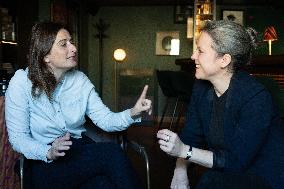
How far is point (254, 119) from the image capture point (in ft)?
4.74

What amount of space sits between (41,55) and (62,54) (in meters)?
0.10

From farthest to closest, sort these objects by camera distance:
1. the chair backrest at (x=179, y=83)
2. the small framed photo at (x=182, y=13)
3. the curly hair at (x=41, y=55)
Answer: the small framed photo at (x=182, y=13) → the chair backrest at (x=179, y=83) → the curly hair at (x=41, y=55)

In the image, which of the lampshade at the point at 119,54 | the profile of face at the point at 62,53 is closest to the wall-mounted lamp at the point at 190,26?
the lampshade at the point at 119,54

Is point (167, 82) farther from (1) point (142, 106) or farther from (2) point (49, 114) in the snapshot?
(2) point (49, 114)

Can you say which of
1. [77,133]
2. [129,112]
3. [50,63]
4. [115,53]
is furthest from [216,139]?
[115,53]

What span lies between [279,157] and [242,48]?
45cm

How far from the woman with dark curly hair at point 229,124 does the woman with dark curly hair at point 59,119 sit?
1.01 ft

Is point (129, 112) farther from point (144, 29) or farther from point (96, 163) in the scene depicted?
point (144, 29)

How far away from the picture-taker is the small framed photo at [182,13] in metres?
7.12

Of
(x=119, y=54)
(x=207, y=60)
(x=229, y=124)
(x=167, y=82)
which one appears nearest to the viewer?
(x=229, y=124)

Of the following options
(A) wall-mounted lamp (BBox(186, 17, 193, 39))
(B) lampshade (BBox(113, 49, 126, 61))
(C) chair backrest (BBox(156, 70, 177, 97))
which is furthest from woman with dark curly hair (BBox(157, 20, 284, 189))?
(A) wall-mounted lamp (BBox(186, 17, 193, 39))

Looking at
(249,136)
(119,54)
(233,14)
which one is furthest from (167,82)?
(249,136)

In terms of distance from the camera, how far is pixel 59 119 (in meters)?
1.90

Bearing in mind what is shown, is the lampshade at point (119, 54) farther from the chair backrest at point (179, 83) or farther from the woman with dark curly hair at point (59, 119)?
the woman with dark curly hair at point (59, 119)
